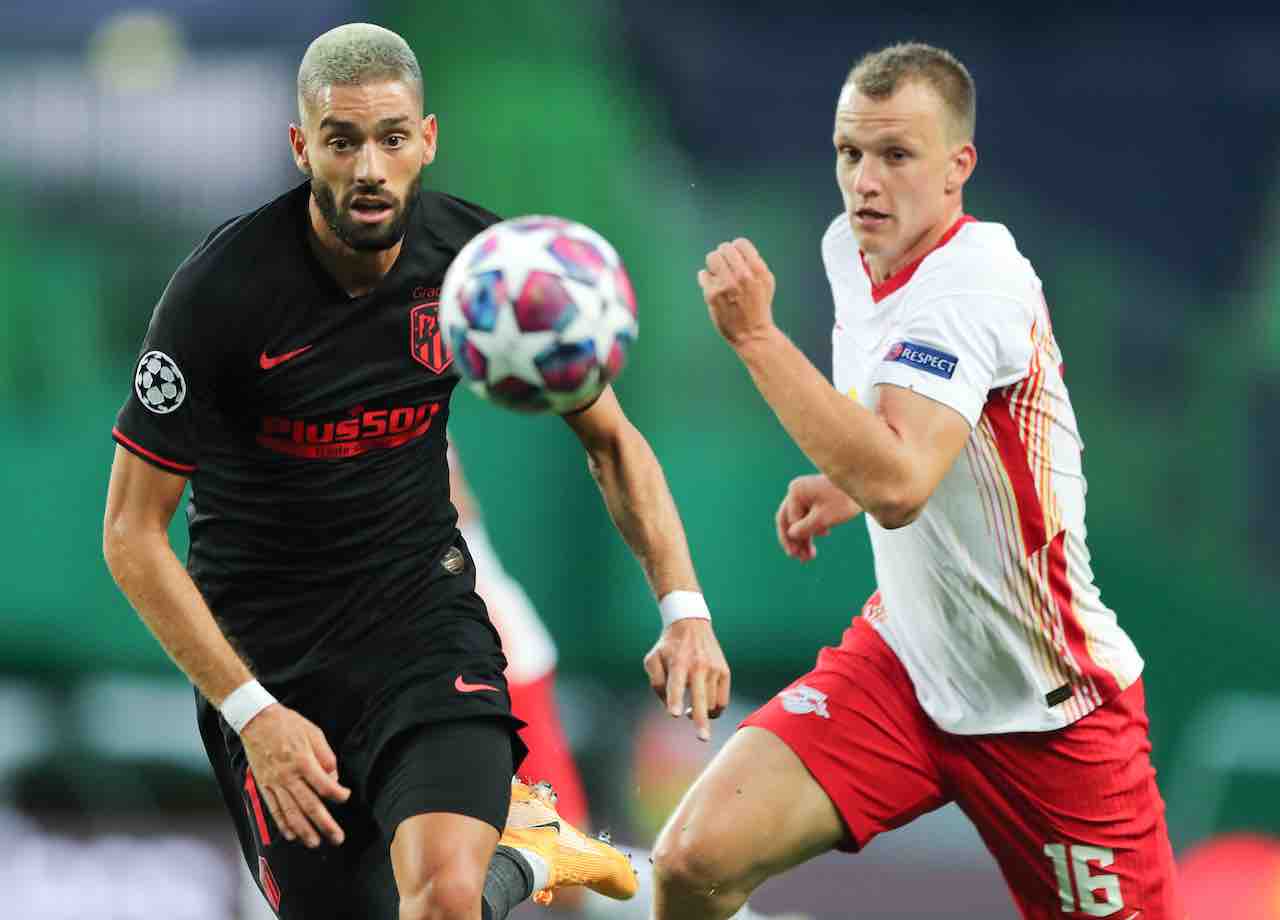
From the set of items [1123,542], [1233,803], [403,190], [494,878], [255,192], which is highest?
[255,192]

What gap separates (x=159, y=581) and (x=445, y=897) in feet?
2.96

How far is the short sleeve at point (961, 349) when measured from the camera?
12.9 feet

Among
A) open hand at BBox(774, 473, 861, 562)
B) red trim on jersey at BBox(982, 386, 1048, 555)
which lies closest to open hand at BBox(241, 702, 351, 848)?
open hand at BBox(774, 473, 861, 562)

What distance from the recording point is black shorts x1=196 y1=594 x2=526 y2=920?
4027mm

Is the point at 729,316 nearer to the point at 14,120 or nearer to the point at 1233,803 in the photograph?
the point at 1233,803

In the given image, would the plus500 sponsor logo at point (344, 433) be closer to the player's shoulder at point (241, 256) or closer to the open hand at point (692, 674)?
the player's shoulder at point (241, 256)

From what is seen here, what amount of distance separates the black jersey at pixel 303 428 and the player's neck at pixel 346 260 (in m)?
0.02

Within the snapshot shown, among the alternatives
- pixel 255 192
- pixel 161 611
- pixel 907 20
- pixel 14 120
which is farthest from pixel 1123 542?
pixel 14 120

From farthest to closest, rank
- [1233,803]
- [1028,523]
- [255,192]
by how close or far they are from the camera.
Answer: [255,192] → [1233,803] → [1028,523]

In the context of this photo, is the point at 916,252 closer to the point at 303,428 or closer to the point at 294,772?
the point at 303,428

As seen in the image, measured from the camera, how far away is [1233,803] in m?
6.67

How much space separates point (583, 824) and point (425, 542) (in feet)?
9.48

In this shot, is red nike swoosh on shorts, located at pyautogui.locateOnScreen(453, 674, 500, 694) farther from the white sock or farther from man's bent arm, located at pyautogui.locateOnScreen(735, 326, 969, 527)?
man's bent arm, located at pyautogui.locateOnScreen(735, 326, 969, 527)

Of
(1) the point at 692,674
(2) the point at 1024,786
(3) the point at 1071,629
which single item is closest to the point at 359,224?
(1) the point at 692,674
